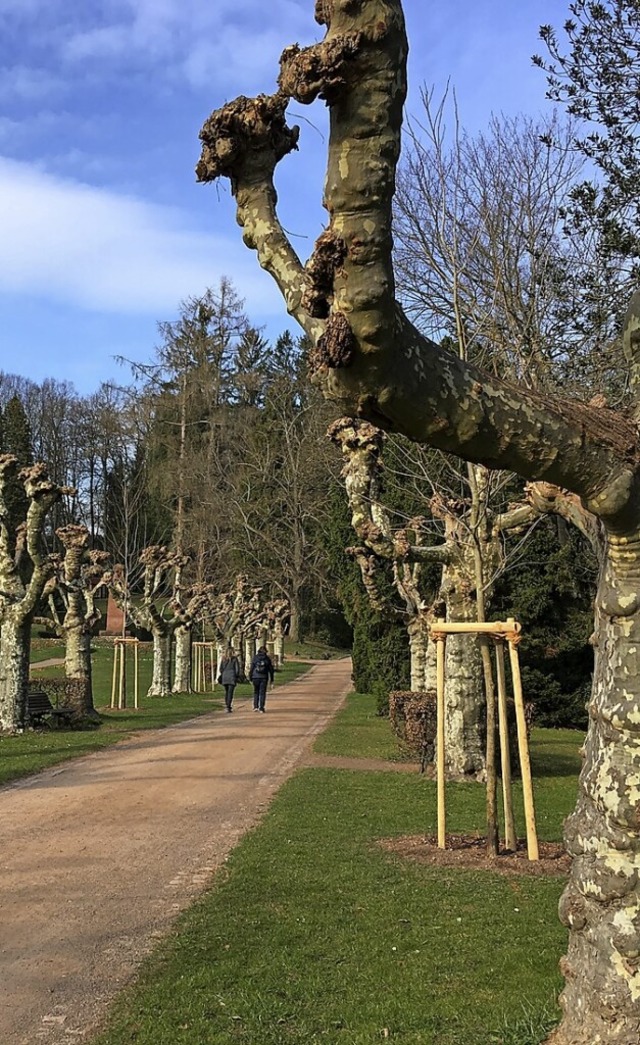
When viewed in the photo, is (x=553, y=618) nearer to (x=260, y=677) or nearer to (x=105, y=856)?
(x=260, y=677)

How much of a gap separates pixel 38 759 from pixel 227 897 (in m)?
8.00

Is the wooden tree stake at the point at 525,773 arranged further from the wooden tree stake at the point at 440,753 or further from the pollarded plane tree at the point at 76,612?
the pollarded plane tree at the point at 76,612

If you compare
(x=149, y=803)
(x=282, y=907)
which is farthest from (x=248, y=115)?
(x=149, y=803)

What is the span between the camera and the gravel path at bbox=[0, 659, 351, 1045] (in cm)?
497

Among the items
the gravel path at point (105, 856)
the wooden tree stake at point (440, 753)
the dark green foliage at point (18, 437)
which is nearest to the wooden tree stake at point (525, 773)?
the wooden tree stake at point (440, 753)

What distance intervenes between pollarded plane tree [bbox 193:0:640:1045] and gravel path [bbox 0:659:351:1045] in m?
2.44

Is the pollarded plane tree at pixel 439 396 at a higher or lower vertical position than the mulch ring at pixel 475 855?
higher

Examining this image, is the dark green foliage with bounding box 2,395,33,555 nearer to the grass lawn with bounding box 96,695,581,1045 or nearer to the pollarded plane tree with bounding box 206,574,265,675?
the pollarded plane tree with bounding box 206,574,265,675

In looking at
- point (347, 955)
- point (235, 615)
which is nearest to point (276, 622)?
point (235, 615)

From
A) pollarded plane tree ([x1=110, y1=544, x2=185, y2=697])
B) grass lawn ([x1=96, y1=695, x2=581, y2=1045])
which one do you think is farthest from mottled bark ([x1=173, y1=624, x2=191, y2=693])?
grass lawn ([x1=96, y1=695, x2=581, y2=1045])

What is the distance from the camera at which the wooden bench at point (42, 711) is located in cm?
1795

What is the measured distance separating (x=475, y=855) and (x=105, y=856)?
3.22 metres

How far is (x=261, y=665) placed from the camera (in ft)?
76.7

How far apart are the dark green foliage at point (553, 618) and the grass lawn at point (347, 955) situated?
46.1 ft
